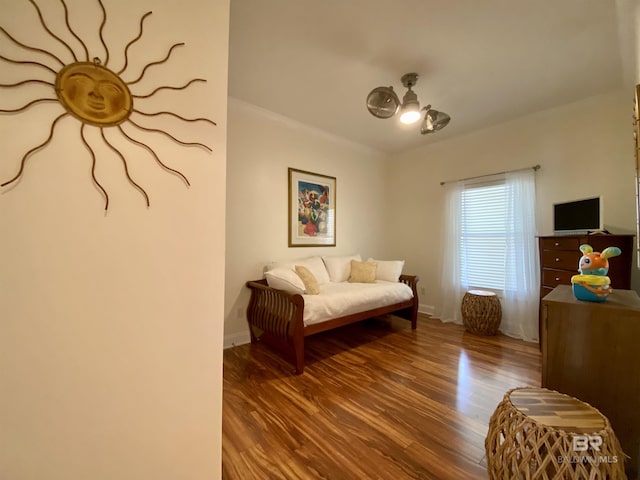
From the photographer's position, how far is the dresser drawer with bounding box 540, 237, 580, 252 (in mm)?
2236

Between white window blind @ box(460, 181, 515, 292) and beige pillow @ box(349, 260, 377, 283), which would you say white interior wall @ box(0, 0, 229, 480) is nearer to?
beige pillow @ box(349, 260, 377, 283)

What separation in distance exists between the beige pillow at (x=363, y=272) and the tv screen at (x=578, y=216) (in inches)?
77.8

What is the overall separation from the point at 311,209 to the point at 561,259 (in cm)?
269

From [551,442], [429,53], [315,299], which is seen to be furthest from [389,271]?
[551,442]

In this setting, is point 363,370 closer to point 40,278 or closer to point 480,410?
point 480,410

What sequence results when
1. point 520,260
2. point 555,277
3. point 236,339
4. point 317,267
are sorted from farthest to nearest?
point 317,267, point 520,260, point 236,339, point 555,277

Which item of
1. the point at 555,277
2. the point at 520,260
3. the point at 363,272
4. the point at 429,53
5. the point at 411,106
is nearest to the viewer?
the point at 429,53

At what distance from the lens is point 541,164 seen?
2.87 meters

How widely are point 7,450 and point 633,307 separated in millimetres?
2435

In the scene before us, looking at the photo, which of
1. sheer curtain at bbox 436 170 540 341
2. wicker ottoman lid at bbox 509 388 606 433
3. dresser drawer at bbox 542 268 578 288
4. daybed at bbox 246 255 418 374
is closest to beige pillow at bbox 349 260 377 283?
daybed at bbox 246 255 418 374

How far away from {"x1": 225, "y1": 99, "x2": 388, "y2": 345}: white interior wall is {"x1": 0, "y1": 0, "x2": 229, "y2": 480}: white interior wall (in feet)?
5.65

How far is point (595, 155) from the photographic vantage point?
2545 millimetres

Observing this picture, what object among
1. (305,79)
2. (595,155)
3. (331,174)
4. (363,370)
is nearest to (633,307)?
(363,370)

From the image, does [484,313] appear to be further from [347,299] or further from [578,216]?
[347,299]
